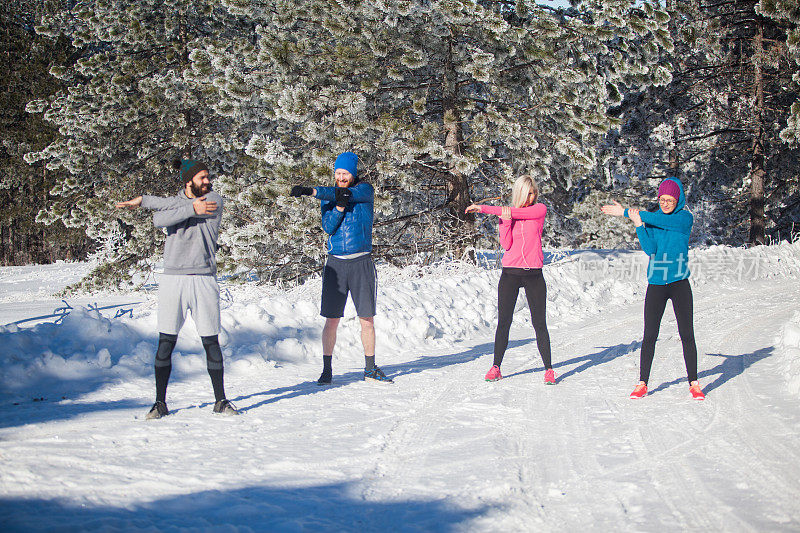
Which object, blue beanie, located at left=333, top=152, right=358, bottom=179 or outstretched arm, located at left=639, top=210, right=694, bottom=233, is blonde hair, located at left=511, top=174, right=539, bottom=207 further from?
blue beanie, located at left=333, top=152, right=358, bottom=179

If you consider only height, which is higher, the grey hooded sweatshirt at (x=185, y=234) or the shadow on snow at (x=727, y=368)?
the grey hooded sweatshirt at (x=185, y=234)

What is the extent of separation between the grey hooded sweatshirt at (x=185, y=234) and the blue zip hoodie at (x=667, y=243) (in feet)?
12.1

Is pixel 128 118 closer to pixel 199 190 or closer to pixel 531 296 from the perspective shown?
pixel 199 190

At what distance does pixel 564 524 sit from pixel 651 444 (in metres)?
1.50

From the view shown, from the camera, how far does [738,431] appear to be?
452 centimetres

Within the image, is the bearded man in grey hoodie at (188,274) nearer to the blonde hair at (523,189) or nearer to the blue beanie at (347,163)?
the blue beanie at (347,163)

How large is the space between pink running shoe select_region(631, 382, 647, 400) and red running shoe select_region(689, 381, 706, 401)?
1.30 ft

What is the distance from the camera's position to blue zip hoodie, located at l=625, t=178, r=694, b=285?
18.2 ft

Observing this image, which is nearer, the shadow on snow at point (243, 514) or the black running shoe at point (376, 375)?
the shadow on snow at point (243, 514)

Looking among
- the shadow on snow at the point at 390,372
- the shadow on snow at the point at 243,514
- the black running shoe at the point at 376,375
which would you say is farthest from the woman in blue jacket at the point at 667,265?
the shadow on snow at the point at 243,514

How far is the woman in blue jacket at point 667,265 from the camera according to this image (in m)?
5.56

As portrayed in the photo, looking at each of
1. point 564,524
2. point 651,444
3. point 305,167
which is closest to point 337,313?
point 651,444

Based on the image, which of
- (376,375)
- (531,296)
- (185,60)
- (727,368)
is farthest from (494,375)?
(185,60)

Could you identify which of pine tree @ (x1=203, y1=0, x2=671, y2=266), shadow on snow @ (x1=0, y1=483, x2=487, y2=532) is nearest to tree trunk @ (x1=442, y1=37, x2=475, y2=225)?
pine tree @ (x1=203, y1=0, x2=671, y2=266)
